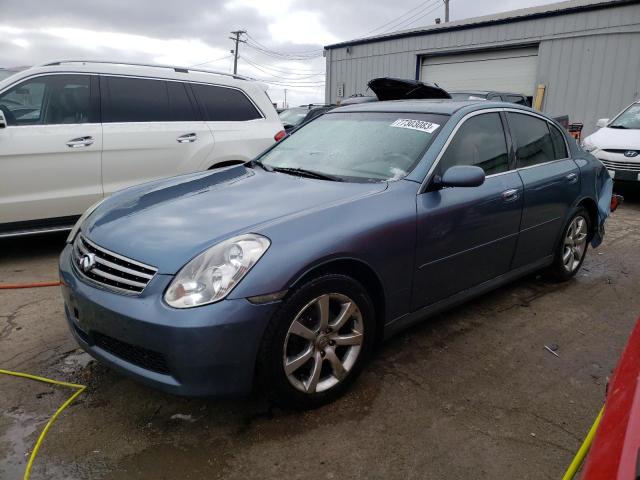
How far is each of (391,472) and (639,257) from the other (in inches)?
180

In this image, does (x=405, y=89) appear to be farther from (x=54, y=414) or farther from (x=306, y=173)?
(x=54, y=414)

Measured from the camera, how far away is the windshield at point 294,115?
13.0 meters

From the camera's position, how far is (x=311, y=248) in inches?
92.0

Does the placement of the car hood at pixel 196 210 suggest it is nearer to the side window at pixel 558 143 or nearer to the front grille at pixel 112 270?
the front grille at pixel 112 270

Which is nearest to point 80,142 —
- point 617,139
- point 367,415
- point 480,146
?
point 480,146

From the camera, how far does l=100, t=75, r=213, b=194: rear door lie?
16.4 ft

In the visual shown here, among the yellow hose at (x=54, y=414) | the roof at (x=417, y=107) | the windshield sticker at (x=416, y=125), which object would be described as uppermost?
the roof at (x=417, y=107)

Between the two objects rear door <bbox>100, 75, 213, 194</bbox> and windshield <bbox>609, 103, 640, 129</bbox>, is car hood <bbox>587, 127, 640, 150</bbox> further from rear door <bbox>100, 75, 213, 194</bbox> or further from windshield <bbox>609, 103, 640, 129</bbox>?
rear door <bbox>100, 75, 213, 194</bbox>

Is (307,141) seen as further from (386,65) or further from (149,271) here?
(386,65)

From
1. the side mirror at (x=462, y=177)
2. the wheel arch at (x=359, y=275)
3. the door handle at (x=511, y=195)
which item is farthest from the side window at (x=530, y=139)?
the wheel arch at (x=359, y=275)

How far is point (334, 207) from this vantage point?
257 centimetres

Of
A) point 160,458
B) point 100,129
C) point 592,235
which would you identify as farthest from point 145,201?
point 592,235

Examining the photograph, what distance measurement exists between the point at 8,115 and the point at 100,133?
0.76 m

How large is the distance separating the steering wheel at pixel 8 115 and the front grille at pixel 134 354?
308cm
